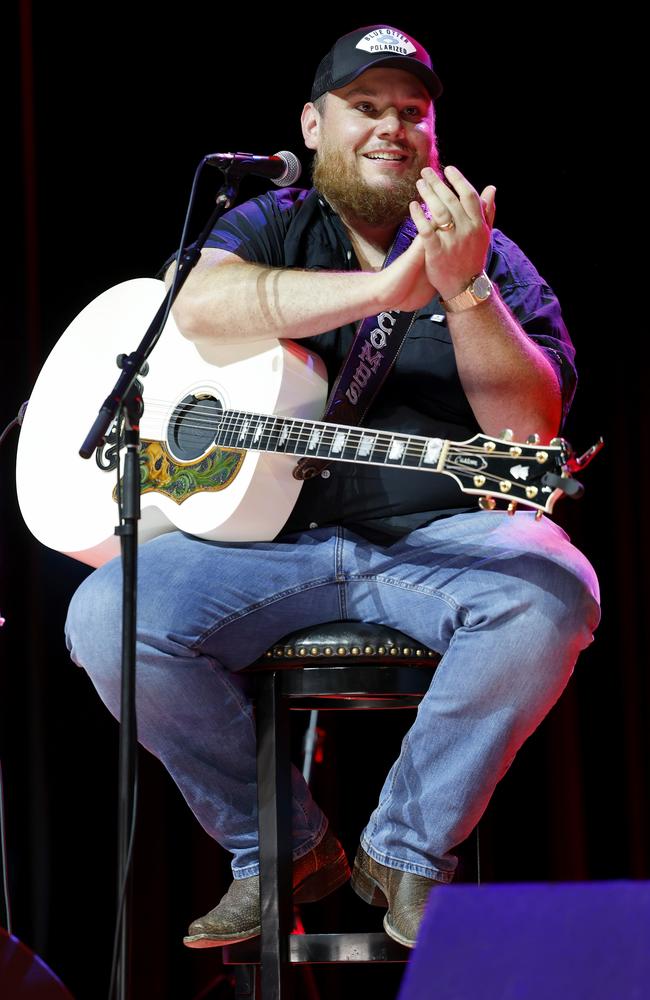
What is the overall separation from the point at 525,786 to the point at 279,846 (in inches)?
77.0

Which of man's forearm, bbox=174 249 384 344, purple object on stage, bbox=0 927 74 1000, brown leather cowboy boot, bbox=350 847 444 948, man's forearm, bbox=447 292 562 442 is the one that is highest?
man's forearm, bbox=174 249 384 344

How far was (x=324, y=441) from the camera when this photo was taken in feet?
7.37

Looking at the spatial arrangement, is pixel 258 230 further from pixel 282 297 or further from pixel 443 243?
pixel 443 243

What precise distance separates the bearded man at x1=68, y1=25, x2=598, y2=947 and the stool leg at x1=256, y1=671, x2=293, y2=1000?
0.07 metres

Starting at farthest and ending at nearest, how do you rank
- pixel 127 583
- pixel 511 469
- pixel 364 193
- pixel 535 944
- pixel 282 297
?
pixel 364 193 → pixel 282 297 → pixel 511 469 → pixel 127 583 → pixel 535 944

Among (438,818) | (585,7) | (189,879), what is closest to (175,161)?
(585,7)

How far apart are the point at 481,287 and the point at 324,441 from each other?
0.42 m

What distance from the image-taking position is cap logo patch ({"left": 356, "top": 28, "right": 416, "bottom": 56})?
2.62 m

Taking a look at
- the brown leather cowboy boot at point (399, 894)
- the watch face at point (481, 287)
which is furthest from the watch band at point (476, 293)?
the brown leather cowboy boot at point (399, 894)

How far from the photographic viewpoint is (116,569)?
2.35m

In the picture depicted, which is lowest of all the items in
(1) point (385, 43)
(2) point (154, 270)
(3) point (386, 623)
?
(3) point (386, 623)

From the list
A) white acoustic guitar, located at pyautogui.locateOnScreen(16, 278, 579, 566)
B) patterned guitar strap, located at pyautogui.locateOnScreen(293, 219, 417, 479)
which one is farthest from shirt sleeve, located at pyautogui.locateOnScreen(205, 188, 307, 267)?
patterned guitar strap, located at pyautogui.locateOnScreen(293, 219, 417, 479)

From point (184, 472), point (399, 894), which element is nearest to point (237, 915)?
point (399, 894)

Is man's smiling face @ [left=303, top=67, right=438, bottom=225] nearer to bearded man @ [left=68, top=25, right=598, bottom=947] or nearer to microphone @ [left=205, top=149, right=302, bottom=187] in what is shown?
bearded man @ [left=68, top=25, right=598, bottom=947]
